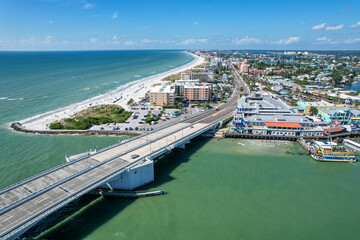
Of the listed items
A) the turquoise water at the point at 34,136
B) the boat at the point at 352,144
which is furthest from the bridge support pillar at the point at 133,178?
the boat at the point at 352,144

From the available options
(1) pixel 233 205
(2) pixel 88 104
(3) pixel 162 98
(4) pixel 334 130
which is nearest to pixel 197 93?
(3) pixel 162 98

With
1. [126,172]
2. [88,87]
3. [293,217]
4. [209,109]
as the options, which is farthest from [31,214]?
[88,87]

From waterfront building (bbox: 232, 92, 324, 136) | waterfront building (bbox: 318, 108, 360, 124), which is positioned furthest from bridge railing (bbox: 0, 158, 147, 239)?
waterfront building (bbox: 318, 108, 360, 124)

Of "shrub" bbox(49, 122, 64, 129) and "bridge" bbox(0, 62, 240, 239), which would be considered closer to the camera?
"bridge" bbox(0, 62, 240, 239)

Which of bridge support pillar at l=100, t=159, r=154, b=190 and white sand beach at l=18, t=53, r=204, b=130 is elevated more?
white sand beach at l=18, t=53, r=204, b=130

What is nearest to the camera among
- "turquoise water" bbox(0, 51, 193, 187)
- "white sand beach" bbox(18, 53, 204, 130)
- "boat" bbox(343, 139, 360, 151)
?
"turquoise water" bbox(0, 51, 193, 187)

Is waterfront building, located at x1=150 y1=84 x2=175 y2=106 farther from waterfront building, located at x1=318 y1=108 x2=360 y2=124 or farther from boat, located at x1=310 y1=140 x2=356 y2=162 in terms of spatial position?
waterfront building, located at x1=318 y1=108 x2=360 y2=124

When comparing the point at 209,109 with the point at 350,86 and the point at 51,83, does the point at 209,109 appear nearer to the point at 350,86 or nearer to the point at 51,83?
the point at 51,83
